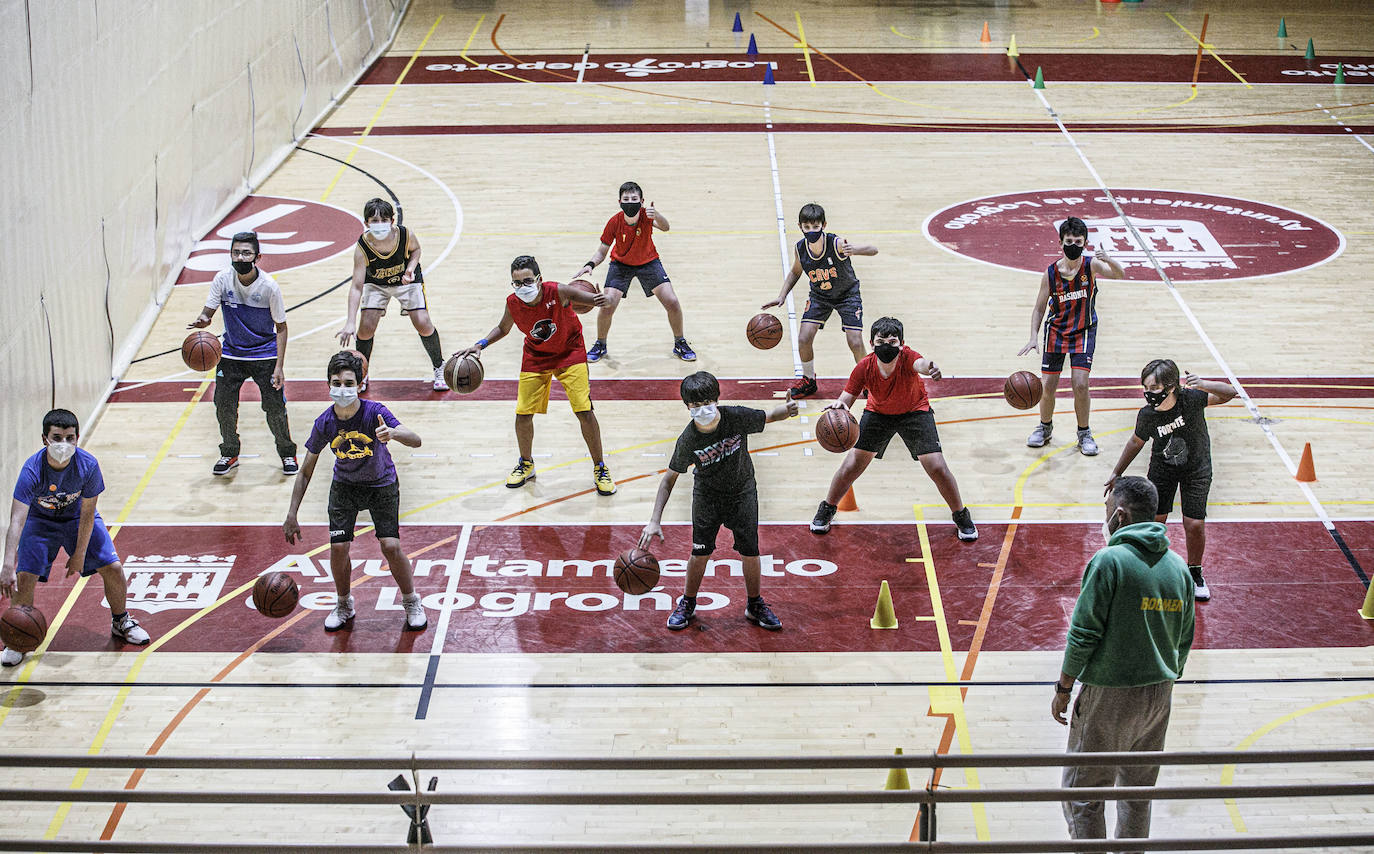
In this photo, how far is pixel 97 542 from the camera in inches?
371

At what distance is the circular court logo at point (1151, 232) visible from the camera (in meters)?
16.6

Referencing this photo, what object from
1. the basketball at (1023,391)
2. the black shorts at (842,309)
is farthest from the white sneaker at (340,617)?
the basketball at (1023,391)

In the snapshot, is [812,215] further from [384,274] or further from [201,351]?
[201,351]

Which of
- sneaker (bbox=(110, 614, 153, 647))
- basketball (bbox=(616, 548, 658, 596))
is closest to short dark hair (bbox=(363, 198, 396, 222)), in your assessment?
sneaker (bbox=(110, 614, 153, 647))

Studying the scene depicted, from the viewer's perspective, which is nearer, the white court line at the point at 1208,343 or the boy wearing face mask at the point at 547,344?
the boy wearing face mask at the point at 547,344

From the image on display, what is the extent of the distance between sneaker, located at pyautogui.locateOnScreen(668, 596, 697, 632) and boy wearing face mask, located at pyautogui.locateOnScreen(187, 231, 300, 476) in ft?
13.7

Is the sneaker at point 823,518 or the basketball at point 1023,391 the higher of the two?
the basketball at point 1023,391

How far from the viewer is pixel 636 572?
9.37 meters

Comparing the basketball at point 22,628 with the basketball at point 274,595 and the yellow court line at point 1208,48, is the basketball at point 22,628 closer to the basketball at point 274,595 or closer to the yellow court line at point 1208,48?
the basketball at point 274,595

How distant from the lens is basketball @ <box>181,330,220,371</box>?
12.0 meters

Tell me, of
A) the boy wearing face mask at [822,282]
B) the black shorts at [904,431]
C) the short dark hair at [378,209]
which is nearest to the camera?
the black shorts at [904,431]

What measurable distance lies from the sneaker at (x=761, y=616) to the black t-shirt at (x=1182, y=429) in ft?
9.21

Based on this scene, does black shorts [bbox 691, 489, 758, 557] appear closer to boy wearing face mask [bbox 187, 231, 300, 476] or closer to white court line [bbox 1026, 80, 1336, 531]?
boy wearing face mask [bbox 187, 231, 300, 476]

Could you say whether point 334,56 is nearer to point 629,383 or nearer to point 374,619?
point 629,383
